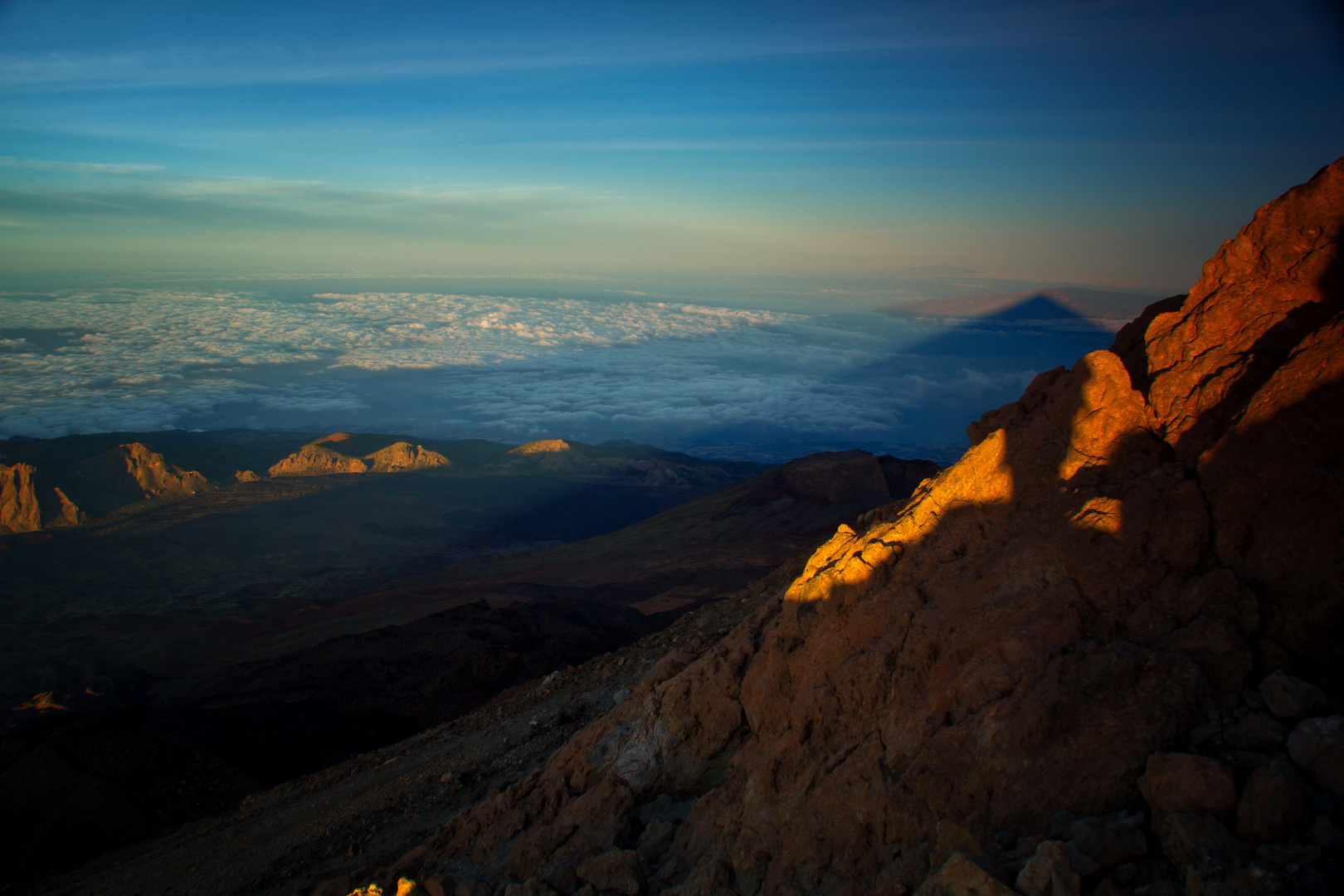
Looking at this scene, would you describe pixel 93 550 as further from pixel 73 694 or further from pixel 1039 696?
pixel 1039 696

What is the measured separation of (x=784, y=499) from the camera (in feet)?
176

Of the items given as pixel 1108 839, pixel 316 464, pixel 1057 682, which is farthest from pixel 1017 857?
pixel 316 464

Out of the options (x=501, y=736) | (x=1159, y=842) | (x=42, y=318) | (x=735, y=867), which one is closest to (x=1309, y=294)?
(x=1159, y=842)

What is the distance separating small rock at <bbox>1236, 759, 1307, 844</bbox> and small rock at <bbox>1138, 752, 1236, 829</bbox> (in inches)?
4.2

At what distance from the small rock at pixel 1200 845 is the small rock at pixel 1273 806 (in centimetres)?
11

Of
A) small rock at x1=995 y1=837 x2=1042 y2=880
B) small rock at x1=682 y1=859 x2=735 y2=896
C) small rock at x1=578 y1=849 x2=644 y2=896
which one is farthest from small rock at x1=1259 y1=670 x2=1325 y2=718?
small rock at x1=578 y1=849 x2=644 y2=896

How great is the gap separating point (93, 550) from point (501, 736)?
64014mm

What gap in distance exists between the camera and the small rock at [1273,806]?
3211 mm

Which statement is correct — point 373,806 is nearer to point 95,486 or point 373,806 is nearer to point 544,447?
point 95,486

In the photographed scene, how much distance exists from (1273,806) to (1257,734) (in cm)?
64

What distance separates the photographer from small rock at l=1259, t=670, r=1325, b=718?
12.3 ft

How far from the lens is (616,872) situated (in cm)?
605

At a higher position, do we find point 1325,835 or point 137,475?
point 1325,835

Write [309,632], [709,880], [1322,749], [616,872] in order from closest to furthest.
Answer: [1322,749], [709,880], [616,872], [309,632]
